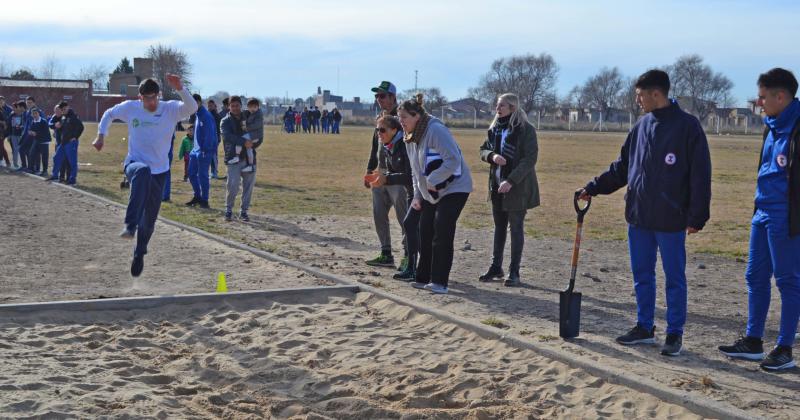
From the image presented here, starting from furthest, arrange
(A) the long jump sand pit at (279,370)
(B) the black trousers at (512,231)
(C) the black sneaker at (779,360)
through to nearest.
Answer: (B) the black trousers at (512,231)
(C) the black sneaker at (779,360)
(A) the long jump sand pit at (279,370)

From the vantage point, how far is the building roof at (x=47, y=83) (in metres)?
88.1

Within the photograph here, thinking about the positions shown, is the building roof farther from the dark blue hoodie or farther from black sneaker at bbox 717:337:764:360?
the dark blue hoodie

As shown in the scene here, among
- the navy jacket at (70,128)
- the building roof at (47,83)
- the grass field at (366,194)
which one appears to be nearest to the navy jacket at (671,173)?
the grass field at (366,194)

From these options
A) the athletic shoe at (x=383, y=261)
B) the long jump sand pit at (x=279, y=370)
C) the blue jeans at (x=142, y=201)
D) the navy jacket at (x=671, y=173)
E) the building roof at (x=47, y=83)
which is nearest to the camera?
the long jump sand pit at (x=279, y=370)

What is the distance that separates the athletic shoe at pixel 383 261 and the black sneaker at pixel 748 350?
192 inches

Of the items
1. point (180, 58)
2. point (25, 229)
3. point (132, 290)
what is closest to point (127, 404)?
point (132, 290)

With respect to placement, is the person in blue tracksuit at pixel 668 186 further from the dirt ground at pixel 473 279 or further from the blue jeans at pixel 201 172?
the blue jeans at pixel 201 172

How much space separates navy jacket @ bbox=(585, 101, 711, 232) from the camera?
22.1 ft

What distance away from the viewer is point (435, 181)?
353 inches

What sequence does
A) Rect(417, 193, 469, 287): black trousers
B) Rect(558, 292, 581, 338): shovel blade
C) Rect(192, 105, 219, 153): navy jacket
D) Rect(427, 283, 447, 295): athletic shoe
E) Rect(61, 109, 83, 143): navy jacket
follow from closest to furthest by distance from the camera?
Rect(558, 292, 581, 338): shovel blade, Rect(417, 193, 469, 287): black trousers, Rect(427, 283, 447, 295): athletic shoe, Rect(192, 105, 219, 153): navy jacket, Rect(61, 109, 83, 143): navy jacket

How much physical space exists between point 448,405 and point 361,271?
479cm

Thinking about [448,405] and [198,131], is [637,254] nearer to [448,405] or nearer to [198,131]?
[448,405]

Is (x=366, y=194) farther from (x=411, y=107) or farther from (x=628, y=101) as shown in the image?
(x=628, y=101)

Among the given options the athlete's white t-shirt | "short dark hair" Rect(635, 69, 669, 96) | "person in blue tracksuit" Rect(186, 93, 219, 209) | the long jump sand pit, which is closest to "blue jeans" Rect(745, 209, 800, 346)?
"short dark hair" Rect(635, 69, 669, 96)
